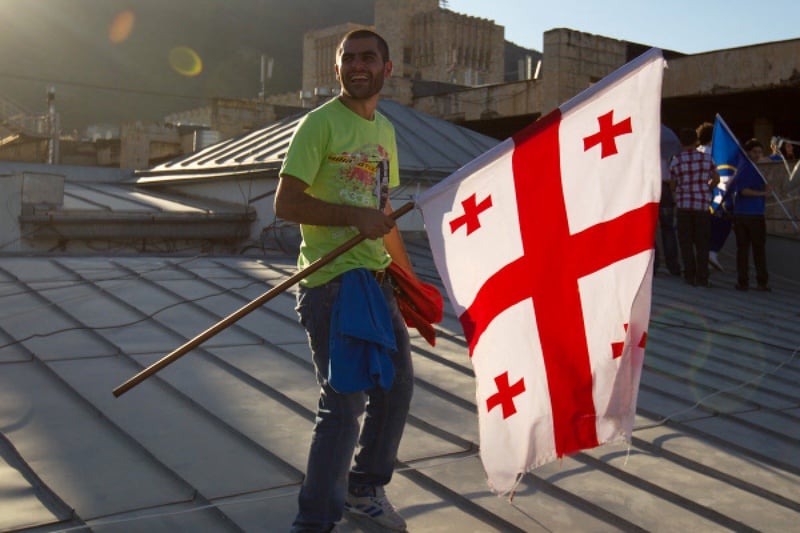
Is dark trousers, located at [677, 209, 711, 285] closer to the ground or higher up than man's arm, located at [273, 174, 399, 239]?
closer to the ground

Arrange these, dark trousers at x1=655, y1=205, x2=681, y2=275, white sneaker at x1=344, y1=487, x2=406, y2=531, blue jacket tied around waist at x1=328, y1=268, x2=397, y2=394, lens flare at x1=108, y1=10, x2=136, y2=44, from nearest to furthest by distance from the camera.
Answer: blue jacket tied around waist at x1=328, y1=268, x2=397, y2=394 → white sneaker at x1=344, y1=487, x2=406, y2=531 → dark trousers at x1=655, y1=205, x2=681, y2=275 → lens flare at x1=108, y1=10, x2=136, y2=44

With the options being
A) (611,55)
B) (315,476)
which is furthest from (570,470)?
(611,55)

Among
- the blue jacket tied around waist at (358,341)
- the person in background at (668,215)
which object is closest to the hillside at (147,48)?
the person in background at (668,215)

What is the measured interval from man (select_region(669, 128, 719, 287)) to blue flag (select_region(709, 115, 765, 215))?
0.24 meters

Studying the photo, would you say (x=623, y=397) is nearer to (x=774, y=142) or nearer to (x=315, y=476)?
(x=315, y=476)

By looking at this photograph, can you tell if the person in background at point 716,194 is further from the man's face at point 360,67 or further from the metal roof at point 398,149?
the man's face at point 360,67

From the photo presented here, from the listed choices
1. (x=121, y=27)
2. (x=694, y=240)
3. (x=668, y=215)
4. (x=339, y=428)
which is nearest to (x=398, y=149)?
(x=668, y=215)

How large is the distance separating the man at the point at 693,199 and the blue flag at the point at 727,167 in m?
0.24

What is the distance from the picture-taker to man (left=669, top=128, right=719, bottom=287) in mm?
10305

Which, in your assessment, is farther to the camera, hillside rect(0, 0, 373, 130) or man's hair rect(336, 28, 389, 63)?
hillside rect(0, 0, 373, 130)

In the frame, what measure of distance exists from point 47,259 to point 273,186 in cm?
498

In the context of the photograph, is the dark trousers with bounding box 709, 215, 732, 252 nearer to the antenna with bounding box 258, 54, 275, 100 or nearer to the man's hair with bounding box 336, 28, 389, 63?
the man's hair with bounding box 336, 28, 389, 63

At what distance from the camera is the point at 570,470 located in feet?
14.0

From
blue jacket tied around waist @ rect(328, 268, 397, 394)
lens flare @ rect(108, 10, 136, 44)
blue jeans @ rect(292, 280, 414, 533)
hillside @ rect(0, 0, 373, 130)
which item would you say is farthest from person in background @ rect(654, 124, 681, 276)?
lens flare @ rect(108, 10, 136, 44)
